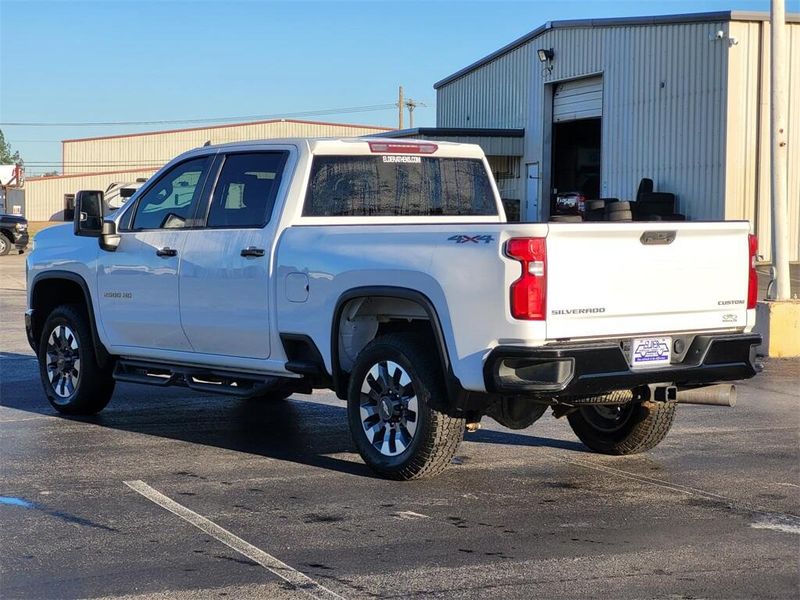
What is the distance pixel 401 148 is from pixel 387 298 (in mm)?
1553

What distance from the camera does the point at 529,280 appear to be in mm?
6445

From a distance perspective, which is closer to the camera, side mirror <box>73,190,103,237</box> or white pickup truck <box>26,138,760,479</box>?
white pickup truck <box>26,138,760,479</box>

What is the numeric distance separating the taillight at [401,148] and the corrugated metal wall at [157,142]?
7971 centimetres

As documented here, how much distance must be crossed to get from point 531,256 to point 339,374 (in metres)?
1.75

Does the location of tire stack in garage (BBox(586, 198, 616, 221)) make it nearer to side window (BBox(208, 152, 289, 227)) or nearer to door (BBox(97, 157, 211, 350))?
door (BBox(97, 157, 211, 350))

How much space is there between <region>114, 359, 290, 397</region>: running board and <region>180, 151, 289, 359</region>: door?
0.17 metres

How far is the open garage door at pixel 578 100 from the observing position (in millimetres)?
32719

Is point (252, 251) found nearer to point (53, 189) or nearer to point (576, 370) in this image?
point (576, 370)

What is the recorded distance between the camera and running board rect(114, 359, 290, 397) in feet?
26.7

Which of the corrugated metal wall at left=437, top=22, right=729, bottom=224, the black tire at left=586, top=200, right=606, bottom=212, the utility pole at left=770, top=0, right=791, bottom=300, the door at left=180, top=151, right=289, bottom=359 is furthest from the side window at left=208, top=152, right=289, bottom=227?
the corrugated metal wall at left=437, top=22, right=729, bottom=224

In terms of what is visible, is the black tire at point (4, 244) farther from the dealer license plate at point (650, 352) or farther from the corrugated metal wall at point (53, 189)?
the corrugated metal wall at point (53, 189)

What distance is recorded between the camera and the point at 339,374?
7637mm

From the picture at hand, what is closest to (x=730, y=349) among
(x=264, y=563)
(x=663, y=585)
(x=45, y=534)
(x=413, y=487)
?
(x=413, y=487)

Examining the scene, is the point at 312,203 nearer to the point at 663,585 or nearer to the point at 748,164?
the point at 663,585
